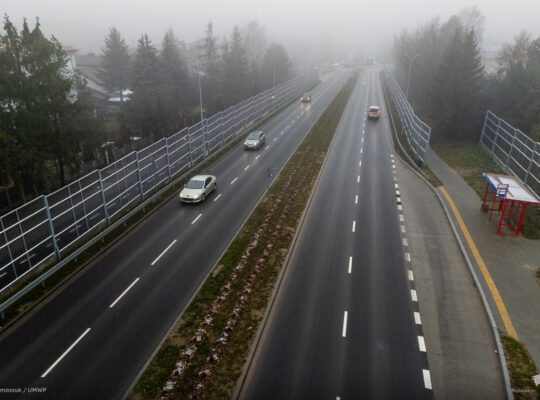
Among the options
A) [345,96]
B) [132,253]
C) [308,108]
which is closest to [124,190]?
[132,253]

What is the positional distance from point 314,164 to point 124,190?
1867 centimetres

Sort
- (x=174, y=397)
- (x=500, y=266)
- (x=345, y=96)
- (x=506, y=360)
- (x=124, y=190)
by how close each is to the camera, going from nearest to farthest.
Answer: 1. (x=174, y=397)
2. (x=506, y=360)
3. (x=500, y=266)
4. (x=124, y=190)
5. (x=345, y=96)

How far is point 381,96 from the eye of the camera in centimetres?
8138

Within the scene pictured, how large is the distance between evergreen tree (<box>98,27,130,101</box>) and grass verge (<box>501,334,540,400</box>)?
290 feet

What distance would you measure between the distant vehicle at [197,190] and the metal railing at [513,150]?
82.8 ft

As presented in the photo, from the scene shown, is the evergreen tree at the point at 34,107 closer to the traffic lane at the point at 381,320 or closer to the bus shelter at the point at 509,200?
the traffic lane at the point at 381,320

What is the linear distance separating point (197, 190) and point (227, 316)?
45.8ft

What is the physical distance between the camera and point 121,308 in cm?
1677

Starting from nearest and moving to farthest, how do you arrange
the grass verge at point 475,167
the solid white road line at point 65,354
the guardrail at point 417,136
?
1. the solid white road line at point 65,354
2. the grass verge at point 475,167
3. the guardrail at point 417,136

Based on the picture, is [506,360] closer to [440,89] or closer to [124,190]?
[124,190]

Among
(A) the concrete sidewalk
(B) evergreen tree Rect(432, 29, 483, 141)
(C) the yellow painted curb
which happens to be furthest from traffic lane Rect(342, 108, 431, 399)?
(B) evergreen tree Rect(432, 29, 483, 141)

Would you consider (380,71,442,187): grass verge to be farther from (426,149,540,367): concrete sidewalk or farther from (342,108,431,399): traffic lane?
(342,108,431,399): traffic lane

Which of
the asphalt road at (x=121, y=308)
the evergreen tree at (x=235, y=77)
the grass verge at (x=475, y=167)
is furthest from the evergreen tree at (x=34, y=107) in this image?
the evergreen tree at (x=235, y=77)

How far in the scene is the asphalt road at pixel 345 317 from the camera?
511 inches
